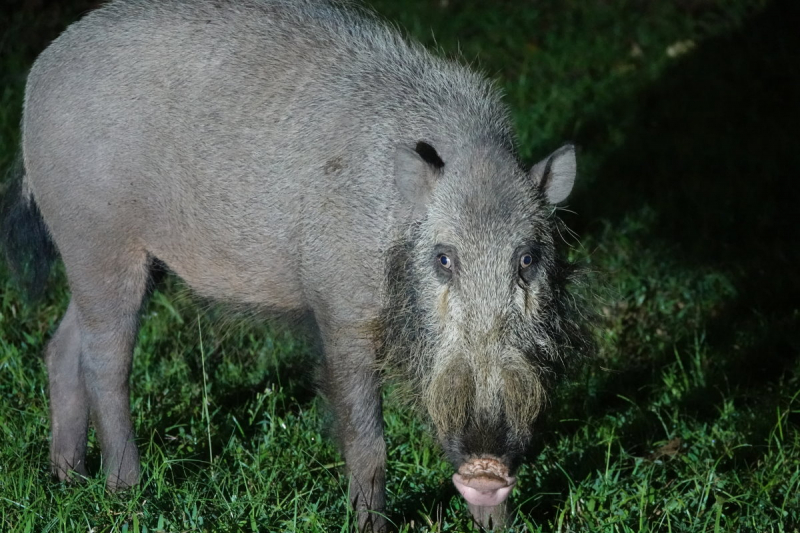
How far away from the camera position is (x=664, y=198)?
23.0ft

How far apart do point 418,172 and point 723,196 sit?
4168mm

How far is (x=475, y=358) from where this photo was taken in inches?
126

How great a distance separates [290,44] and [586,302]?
5.08 feet

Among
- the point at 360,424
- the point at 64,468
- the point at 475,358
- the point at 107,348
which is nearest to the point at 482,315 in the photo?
the point at 475,358

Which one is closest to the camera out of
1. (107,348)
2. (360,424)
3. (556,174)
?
(556,174)

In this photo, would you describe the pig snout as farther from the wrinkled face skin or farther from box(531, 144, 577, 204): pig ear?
box(531, 144, 577, 204): pig ear

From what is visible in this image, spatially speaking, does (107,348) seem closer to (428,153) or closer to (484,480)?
(428,153)

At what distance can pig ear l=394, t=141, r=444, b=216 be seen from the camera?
135 inches

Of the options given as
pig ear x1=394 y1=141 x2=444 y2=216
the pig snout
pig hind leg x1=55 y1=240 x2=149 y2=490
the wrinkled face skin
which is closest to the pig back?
pig hind leg x1=55 y1=240 x2=149 y2=490

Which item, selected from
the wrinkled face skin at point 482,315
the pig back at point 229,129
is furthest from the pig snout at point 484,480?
the pig back at point 229,129

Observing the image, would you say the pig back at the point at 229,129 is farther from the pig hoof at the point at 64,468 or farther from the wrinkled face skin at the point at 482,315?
the pig hoof at the point at 64,468

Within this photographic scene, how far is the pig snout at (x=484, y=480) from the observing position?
3.16 metres

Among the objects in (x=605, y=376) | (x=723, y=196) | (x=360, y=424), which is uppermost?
(x=723, y=196)

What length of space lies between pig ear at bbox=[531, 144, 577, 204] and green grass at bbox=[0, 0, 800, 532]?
0.35 m
